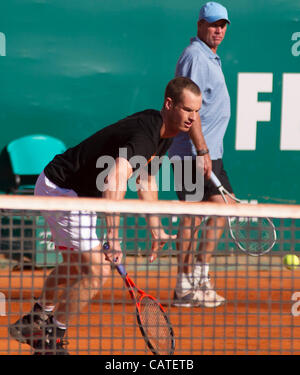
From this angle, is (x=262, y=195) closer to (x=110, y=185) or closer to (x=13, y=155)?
(x=13, y=155)

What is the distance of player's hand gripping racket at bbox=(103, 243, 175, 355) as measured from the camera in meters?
3.95

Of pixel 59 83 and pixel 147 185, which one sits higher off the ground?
pixel 59 83

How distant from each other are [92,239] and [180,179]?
2232 millimetres

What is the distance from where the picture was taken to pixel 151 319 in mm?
4219

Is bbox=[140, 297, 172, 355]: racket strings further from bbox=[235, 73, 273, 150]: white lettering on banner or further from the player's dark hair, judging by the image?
bbox=[235, 73, 273, 150]: white lettering on banner

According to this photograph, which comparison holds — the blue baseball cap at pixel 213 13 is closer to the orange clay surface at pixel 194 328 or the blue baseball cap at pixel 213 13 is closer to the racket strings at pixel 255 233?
the racket strings at pixel 255 233

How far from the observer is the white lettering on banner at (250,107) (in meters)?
7.49

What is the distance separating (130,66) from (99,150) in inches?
132

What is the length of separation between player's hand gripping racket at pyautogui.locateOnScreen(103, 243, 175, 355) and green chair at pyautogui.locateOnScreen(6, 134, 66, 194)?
316cm

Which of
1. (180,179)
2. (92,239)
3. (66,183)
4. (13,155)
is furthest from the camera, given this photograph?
(13,155)

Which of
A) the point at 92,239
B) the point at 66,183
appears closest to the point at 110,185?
the point at 92,239

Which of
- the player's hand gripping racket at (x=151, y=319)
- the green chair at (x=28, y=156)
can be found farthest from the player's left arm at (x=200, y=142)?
the green chair at (x=28, y=156)

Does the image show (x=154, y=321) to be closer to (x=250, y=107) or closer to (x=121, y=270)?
(x=121, y=270)

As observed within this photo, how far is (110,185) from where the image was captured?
384 centimetres
